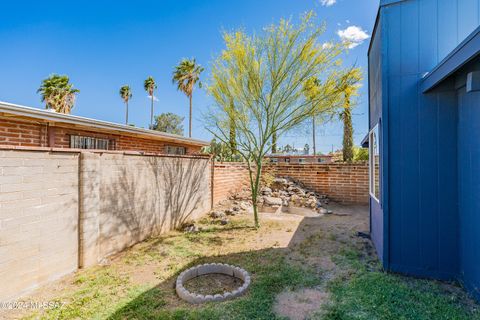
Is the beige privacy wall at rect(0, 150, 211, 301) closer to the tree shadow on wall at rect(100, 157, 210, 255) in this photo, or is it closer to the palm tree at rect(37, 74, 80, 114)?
the tree shadow on wall at rect(100, 157, 210, 255)

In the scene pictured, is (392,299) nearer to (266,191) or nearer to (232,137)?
(232,137)

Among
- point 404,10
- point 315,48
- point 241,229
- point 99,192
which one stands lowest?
point 241,229

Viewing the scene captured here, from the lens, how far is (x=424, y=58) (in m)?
3.17

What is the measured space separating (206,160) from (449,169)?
568cm

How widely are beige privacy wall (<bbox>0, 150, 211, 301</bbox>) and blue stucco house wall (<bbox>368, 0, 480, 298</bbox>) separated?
4340 mm

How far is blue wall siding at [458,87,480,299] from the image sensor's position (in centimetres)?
253

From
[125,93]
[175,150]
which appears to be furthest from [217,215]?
[125,93]

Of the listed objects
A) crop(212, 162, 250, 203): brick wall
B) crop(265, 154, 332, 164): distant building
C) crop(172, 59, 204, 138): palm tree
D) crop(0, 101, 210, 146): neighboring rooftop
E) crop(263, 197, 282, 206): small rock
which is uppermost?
crop(172, 59, 204, 138): palm tree

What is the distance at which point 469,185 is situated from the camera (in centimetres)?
269

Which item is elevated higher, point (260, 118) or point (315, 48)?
point (315, 48)

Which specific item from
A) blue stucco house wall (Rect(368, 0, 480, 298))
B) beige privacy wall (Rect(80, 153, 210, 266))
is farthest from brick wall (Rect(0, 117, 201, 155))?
blue stucco house wall (Rect(368, 0, 480, 298))

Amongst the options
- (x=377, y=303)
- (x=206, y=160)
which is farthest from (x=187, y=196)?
(x=377, y=303)

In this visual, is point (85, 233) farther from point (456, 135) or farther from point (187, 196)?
point (456, 135)

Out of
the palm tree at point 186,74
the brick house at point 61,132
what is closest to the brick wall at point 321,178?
the brick house at point 61,132
